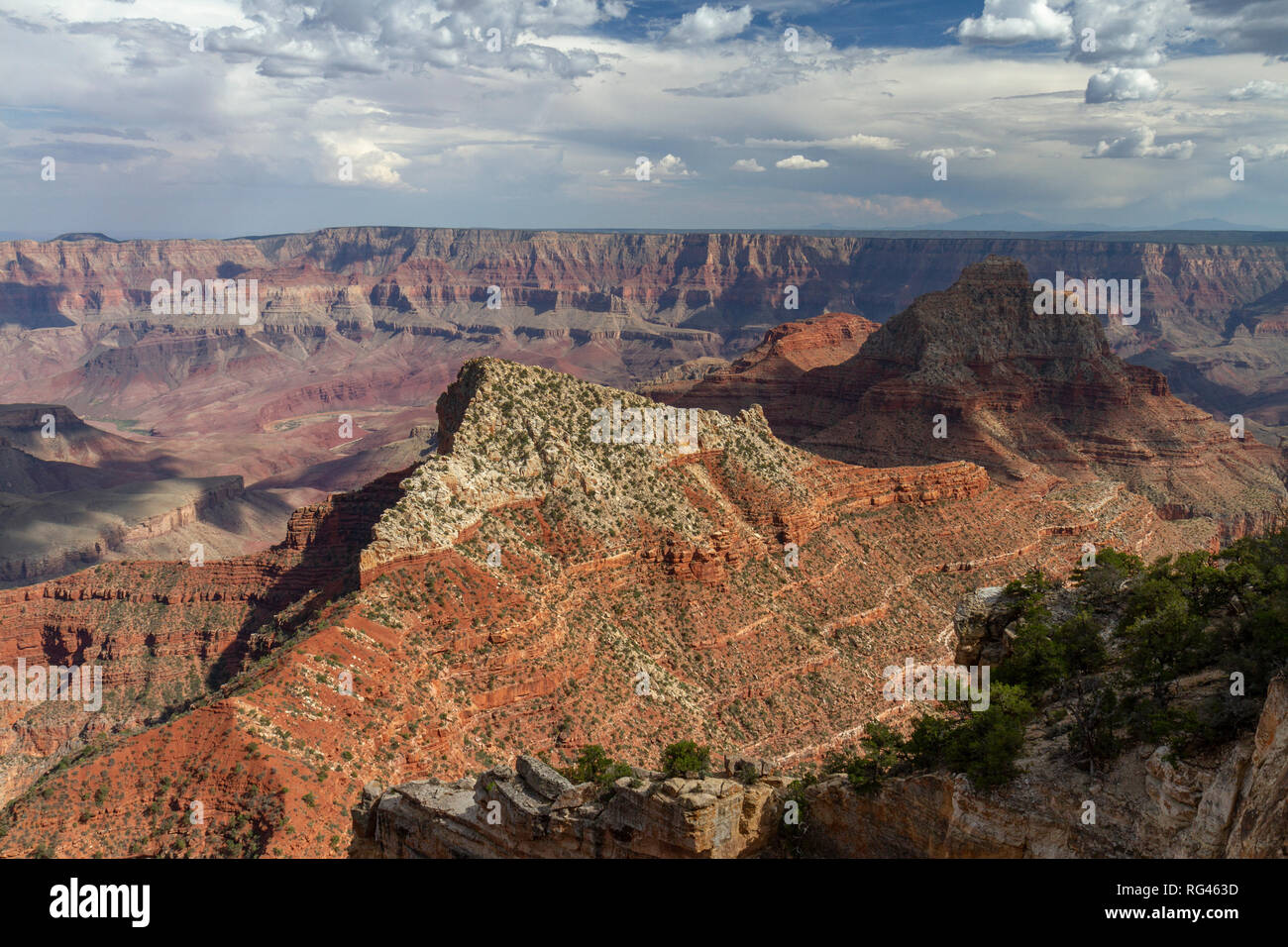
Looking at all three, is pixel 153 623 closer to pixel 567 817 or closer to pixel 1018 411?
pixel 567 817

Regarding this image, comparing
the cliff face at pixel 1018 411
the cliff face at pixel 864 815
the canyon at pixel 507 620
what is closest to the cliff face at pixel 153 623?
the canyon at pixel 507 620

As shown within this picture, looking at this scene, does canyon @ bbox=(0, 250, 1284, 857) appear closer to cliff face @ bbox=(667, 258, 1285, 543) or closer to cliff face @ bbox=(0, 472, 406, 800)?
cliff face @ bbox=(0, 472, 406, 800)

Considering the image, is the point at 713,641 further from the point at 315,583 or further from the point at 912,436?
the point at 912,436

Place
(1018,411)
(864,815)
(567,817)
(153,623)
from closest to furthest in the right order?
(864,815) < (567,817) < (153,623) < (1018,411)

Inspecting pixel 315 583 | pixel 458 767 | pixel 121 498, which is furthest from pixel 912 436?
pixel 121 498

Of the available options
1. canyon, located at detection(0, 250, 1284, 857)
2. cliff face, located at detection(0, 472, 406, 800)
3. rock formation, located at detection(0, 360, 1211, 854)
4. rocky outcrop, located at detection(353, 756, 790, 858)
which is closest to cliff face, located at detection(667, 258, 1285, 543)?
canyon, located at detection(0, 250, 1284, 857)

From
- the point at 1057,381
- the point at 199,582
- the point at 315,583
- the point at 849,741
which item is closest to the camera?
the point at 849,741

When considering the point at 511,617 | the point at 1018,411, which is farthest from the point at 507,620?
the point at 1018,411

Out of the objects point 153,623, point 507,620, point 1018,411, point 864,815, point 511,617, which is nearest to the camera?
point 864,815
